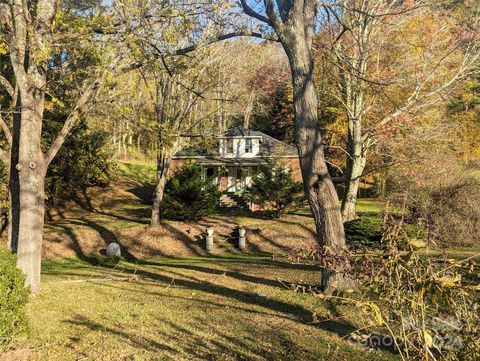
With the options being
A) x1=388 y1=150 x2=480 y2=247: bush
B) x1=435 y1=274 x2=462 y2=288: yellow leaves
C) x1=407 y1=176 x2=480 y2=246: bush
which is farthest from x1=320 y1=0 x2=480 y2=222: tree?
x1=435 y1=274 x2=462 y2=288: yellow leaves

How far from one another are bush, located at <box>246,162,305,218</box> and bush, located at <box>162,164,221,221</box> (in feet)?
9.56

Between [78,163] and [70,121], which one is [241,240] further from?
[70,121]

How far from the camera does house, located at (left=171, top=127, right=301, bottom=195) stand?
106ft

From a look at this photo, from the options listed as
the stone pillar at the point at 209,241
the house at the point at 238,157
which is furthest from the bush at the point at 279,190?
the house at the point at 238,157

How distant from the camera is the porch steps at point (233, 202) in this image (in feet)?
101

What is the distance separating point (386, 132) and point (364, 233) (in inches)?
204

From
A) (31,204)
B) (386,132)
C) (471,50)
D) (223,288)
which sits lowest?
(223,288)

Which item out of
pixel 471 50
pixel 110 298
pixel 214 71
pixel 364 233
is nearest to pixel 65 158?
pixel 214 71

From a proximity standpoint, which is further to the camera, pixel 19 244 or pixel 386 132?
pixel 386 132

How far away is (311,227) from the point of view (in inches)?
941

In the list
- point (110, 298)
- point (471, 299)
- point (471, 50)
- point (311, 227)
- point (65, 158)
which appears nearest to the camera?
point (471, 299)

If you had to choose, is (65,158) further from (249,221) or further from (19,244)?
(19,244)

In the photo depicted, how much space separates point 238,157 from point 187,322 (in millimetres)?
25964

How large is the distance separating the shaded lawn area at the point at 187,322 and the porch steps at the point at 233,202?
756 inches
